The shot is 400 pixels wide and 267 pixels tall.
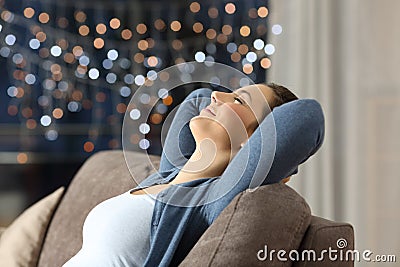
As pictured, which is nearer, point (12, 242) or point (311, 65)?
point (12, 242)

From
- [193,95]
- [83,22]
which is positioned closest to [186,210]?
[193,95]

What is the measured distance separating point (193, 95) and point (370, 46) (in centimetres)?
113

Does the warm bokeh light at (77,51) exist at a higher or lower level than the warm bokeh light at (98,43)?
lower

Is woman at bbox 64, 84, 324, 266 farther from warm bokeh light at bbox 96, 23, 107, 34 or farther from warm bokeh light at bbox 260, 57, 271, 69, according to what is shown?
warm bokeh light at bbox 96, 23, 107, 34

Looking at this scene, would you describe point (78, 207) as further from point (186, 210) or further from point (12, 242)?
point (186, 210)

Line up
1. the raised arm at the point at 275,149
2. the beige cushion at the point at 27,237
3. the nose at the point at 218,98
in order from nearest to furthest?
the raised arm at the point at 275,149
the nose at the point at 218,98
the beige cushion at the point at 27,237

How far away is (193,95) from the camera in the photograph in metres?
1.92

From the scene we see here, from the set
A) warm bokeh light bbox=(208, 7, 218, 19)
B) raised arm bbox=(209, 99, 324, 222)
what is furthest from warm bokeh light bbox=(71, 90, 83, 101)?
raised arm bbox=(209, 99, 324, 222)

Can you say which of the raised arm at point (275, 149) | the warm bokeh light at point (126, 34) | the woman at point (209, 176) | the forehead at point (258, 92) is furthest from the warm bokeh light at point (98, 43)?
the raised arm at point (275, 149)

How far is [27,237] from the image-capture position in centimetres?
229

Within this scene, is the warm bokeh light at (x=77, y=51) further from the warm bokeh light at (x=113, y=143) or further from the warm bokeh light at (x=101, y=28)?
the warm bokeh light at (x=113, y=143)

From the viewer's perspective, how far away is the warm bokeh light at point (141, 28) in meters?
4.01

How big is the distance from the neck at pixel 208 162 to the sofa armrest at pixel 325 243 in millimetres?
287

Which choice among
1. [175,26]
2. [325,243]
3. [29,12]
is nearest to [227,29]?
[175,26]
